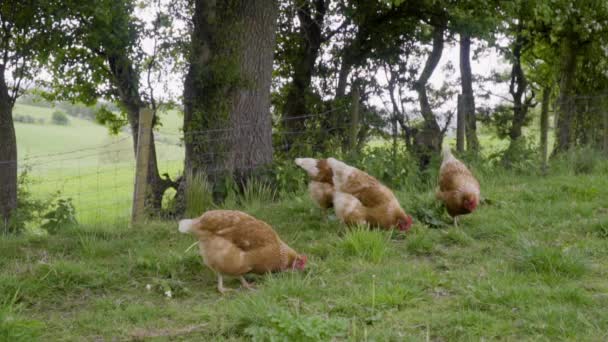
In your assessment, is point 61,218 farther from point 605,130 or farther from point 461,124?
point 605,130

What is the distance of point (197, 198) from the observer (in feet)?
26.8

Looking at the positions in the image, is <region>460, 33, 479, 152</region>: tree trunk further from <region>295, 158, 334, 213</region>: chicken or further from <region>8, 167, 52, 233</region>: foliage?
<region>8, 167, 52, 233</region>: foliage

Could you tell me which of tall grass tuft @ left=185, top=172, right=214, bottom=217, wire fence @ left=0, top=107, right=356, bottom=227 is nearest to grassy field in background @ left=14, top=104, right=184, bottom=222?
wire fence @ left=0, top=107, right=356, bottom=227

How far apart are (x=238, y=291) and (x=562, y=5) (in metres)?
9.01

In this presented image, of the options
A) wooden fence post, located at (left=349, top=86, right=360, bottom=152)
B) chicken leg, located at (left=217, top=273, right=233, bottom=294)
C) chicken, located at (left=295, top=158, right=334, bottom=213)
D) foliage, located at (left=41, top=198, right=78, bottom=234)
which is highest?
wooden fence post, located at (left=349, top=86, right=360, bottom=152)

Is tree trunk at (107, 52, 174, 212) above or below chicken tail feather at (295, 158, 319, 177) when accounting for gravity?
above

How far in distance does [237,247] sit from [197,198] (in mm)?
2969

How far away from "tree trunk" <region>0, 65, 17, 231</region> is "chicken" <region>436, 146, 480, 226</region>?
6748 mm

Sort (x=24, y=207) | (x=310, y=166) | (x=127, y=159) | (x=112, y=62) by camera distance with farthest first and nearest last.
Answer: (x=112, y=62)
(x=127, y=159)
(x=24, y=207)
(x=310, y=166)

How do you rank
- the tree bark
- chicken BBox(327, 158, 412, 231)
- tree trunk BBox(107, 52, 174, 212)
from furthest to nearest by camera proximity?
1. the tree bark
2. tree trunk BBox(107, 52, 174, 212)
3. chicken BBox(327, 158, 412, 231)

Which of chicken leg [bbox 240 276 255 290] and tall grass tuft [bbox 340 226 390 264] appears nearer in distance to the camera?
chicken leg [bbox 240 276 255 290]

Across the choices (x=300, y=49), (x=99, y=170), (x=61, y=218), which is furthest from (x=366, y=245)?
(x=300, y=49)

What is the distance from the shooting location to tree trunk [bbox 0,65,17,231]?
9.93 meters

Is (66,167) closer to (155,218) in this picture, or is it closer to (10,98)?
(10,98)
